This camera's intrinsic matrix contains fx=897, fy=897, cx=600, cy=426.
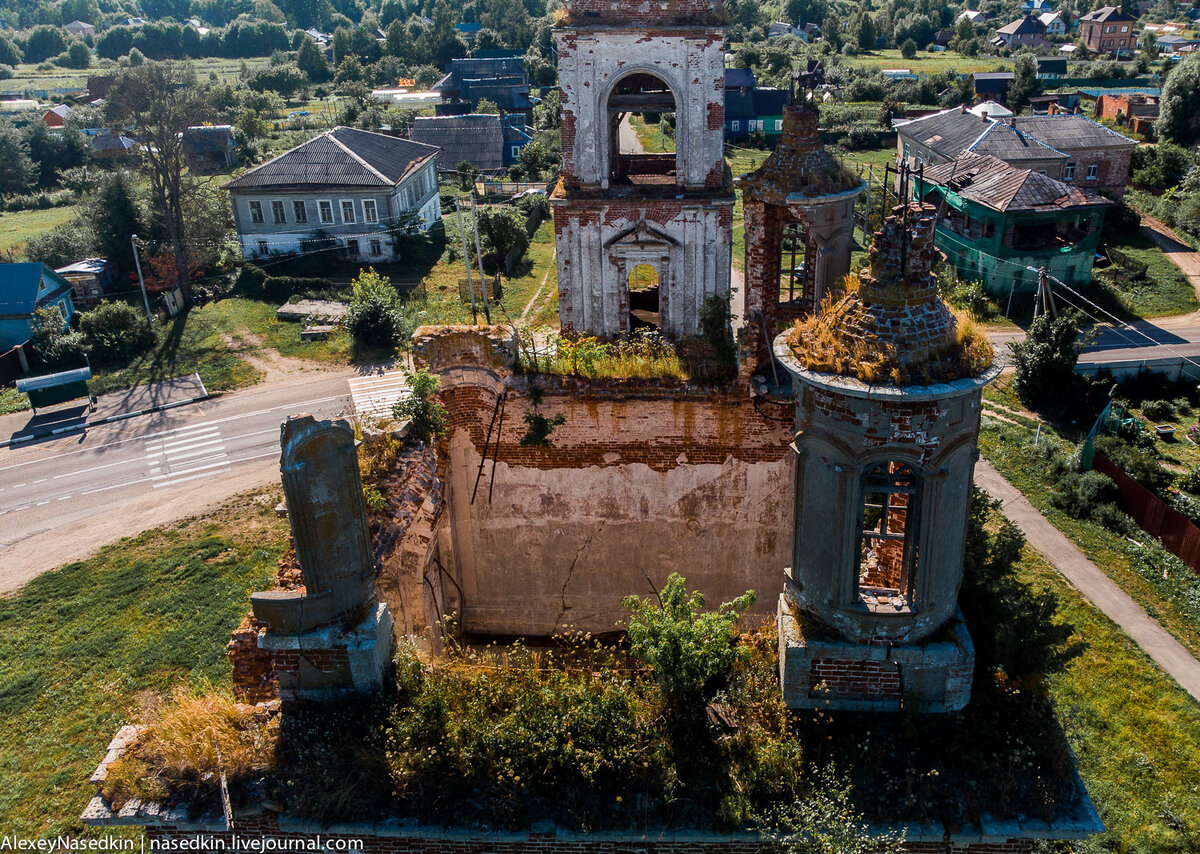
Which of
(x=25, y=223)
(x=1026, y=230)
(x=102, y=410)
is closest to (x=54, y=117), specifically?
(x=25, y=223)

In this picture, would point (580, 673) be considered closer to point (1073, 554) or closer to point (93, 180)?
point (1073, 554)

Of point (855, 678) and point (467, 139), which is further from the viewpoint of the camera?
point (467, 139)

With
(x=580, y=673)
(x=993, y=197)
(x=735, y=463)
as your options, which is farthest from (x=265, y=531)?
(x=993, y=197)

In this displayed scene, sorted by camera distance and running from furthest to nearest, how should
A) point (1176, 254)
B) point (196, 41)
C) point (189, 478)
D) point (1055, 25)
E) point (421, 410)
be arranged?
point (196, 41)
point (1055, 25)
point (1176, 254)
point (189, 478)
point (421, 410)

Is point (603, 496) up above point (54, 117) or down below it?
below

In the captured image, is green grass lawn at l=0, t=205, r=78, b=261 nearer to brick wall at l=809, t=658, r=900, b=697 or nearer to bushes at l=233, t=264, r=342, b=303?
bushes at l=233, t=264, r=342, b=303

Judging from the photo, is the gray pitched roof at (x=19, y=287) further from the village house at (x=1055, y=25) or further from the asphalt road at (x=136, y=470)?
the village house at (x=1055, y=25)

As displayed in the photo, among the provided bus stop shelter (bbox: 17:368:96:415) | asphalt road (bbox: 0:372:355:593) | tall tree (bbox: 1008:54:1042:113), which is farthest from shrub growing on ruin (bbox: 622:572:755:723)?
tall tree (bbox: 1008:54:1042:113)

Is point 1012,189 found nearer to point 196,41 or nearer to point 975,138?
point 975,138
